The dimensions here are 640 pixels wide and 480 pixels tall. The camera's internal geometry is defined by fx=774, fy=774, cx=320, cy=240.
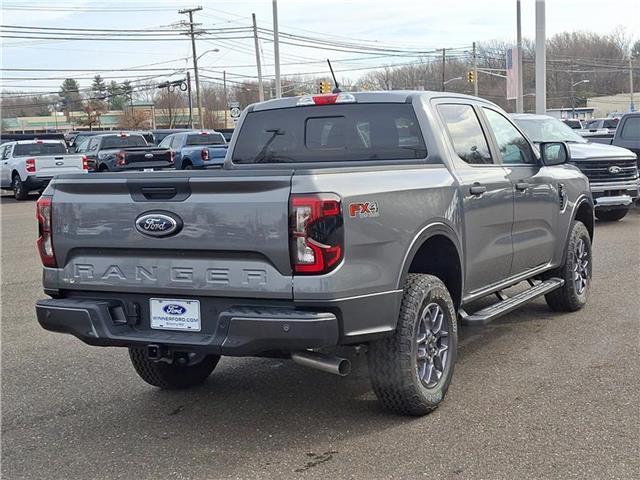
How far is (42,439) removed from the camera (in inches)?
180

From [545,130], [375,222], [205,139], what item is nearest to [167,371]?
[375,222]

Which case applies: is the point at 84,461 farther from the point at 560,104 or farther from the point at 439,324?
the point at 560,104

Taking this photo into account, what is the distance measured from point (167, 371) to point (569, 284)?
3779 millimetres

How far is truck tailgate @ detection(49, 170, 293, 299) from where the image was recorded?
157 inches

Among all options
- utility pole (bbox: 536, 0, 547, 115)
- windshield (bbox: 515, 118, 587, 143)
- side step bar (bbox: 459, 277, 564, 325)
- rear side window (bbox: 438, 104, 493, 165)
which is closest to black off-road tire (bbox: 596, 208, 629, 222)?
windshield (bbox: 515, 118, 587, 143)

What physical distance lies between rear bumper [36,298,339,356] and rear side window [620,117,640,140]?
1395 cm

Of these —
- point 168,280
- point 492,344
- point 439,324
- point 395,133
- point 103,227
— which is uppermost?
point 395,133

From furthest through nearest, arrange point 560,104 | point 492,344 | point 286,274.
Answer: point 560,104, point 492,344, point 286,274

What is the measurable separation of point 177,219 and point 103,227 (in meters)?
0.51

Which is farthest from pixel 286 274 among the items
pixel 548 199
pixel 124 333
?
pixel 548 199

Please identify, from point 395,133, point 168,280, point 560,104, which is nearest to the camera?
point 168,280

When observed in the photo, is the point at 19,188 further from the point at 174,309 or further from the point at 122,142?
the point at 174,309

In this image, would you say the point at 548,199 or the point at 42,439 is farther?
the point at 548,199

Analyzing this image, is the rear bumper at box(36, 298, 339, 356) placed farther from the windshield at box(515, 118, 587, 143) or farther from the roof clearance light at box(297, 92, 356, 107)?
the windshield at box(515, 118, 587, 143)
